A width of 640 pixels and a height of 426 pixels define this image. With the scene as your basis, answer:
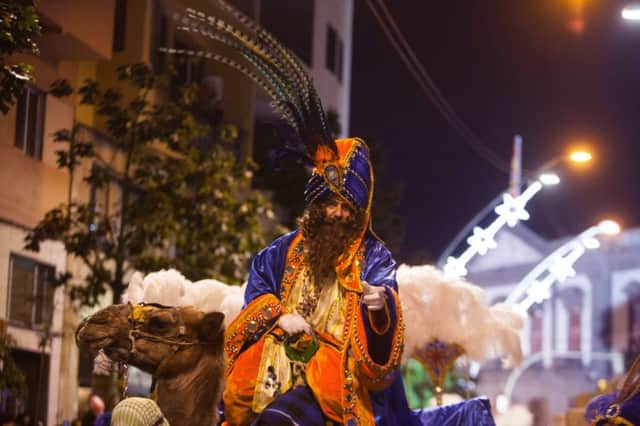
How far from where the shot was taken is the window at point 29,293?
22047mm

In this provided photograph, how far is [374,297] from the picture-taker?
860cm

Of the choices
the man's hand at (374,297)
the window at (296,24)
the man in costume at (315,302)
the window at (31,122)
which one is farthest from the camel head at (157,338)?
the window at (296,24)

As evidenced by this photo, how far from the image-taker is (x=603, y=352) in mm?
71312

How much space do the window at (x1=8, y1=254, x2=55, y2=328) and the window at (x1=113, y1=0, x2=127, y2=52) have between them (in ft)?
16.7

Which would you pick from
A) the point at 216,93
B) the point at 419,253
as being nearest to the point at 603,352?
the point at 419,253

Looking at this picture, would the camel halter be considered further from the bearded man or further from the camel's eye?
the bearded man

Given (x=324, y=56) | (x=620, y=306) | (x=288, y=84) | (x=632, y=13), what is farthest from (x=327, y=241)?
(x=620, y=306)

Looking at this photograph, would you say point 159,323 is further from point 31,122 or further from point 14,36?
point 31,122

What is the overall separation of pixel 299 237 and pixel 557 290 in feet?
219

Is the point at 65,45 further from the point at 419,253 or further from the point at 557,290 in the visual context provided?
the point at 557,290

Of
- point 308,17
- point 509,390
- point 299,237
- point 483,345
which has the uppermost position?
point 308,17

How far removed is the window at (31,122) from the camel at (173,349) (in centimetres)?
1497

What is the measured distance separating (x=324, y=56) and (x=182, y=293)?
31.8m

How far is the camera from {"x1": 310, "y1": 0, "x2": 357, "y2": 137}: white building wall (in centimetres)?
4197
